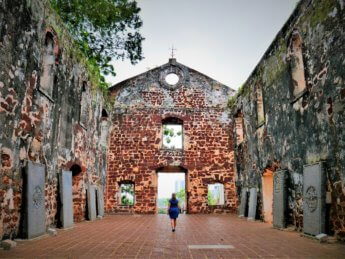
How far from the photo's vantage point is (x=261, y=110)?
479 inches

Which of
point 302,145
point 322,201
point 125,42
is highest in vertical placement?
point 125,42

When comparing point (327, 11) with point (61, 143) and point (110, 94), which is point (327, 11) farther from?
point (110, 94)

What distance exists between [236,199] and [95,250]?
11.5 meters

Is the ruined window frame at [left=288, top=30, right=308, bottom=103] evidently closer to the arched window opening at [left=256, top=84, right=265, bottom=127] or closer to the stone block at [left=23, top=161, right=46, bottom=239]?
the arched window opening at [left=256, top=84, right=265, bottom=127]

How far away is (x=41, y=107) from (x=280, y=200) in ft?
23.0

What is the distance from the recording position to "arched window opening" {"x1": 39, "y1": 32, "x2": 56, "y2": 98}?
830cm

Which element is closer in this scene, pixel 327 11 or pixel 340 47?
pixel 340 47

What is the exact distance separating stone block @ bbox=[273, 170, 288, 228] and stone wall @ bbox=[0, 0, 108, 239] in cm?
632

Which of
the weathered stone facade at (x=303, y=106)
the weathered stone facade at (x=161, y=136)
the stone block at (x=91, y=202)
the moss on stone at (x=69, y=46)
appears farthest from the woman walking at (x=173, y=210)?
the weathered stone facade at (x=161, y=136)

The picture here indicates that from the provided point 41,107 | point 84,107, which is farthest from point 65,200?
point 84,107

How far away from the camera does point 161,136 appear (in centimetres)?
1652

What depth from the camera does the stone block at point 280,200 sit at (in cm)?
872

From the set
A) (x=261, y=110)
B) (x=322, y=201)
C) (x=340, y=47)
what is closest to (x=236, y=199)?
(x=261, y=110)

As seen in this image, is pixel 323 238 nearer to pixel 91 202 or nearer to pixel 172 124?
pixel 91 202
